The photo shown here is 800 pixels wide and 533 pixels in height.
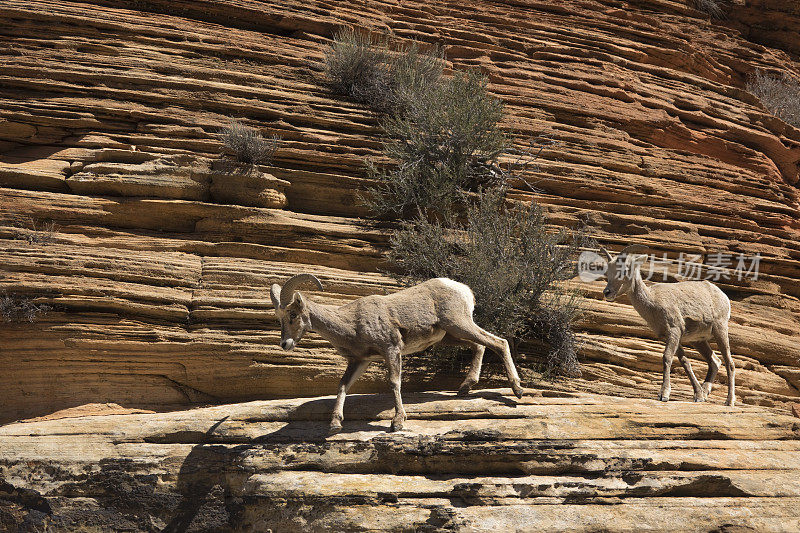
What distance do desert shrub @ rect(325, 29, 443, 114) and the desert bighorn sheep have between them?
205 inches

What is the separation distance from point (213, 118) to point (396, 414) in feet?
20.0

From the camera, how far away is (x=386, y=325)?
19.6 feet

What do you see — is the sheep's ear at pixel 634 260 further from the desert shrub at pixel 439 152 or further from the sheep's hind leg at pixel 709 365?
the desert shrub at pixel 439 152

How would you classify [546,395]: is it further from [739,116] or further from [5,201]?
[739,116]

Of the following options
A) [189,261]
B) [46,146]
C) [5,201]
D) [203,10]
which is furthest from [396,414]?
[203,10]

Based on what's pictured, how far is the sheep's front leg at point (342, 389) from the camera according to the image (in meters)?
5.65

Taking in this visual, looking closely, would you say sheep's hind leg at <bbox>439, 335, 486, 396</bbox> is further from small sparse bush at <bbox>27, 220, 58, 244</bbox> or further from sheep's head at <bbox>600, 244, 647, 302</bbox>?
small sparse bush at <bbox>27, 220, 58, 244</bbox>

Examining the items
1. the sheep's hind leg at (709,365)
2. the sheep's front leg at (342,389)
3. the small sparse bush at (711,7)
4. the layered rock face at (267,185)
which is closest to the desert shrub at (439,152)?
the layered rock face at (267,185)

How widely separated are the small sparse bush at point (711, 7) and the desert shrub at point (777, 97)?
88.5 inches

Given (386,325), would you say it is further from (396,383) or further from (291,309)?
(291,309)

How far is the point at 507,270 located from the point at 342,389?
277cm

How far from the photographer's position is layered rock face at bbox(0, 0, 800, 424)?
7191 mm

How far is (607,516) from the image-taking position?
5.04 m

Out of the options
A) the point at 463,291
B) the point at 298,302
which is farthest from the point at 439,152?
the point at 298,302
